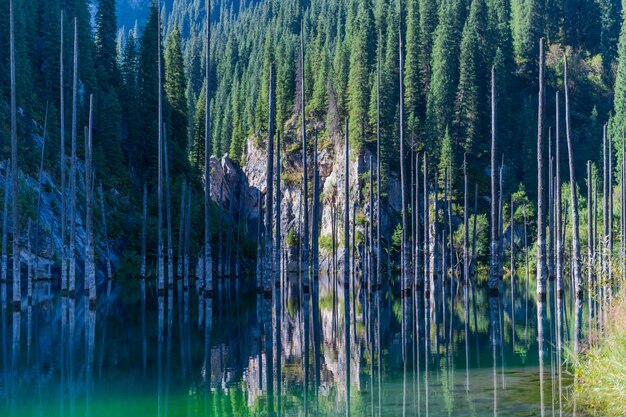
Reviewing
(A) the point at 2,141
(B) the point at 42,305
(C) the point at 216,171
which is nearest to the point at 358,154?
(C) the point at 216,171

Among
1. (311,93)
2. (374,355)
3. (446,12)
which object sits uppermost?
(446,12)

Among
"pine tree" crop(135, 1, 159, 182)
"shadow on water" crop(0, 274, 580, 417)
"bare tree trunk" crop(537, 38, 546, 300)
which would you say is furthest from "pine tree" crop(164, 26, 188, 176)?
"bare tree trunk" crop(537, 38, 546, 300)

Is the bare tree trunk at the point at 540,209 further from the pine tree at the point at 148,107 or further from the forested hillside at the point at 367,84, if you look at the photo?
the pine tree at the point at 148,107

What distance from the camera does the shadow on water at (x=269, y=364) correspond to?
12266 millimetres

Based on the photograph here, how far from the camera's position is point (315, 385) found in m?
14.2

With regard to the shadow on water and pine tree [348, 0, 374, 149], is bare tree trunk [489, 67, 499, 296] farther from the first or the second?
pine tree [348, 0, 374, 149]

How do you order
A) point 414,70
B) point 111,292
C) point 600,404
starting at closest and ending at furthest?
point 600,404 < point 111,292 < point 414,70

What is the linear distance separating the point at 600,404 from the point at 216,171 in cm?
9073

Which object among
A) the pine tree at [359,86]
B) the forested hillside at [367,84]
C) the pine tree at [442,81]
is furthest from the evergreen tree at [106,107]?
the pine tree at [442,81]

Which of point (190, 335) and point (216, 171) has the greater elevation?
point (216, 171)

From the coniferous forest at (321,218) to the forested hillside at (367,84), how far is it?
15.3 inches

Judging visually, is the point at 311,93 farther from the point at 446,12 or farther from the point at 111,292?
the point at 111,292

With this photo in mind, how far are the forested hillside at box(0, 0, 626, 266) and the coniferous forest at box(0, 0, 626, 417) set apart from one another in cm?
39

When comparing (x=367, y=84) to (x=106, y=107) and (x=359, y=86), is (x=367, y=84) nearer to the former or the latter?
(x=359, y=86)
